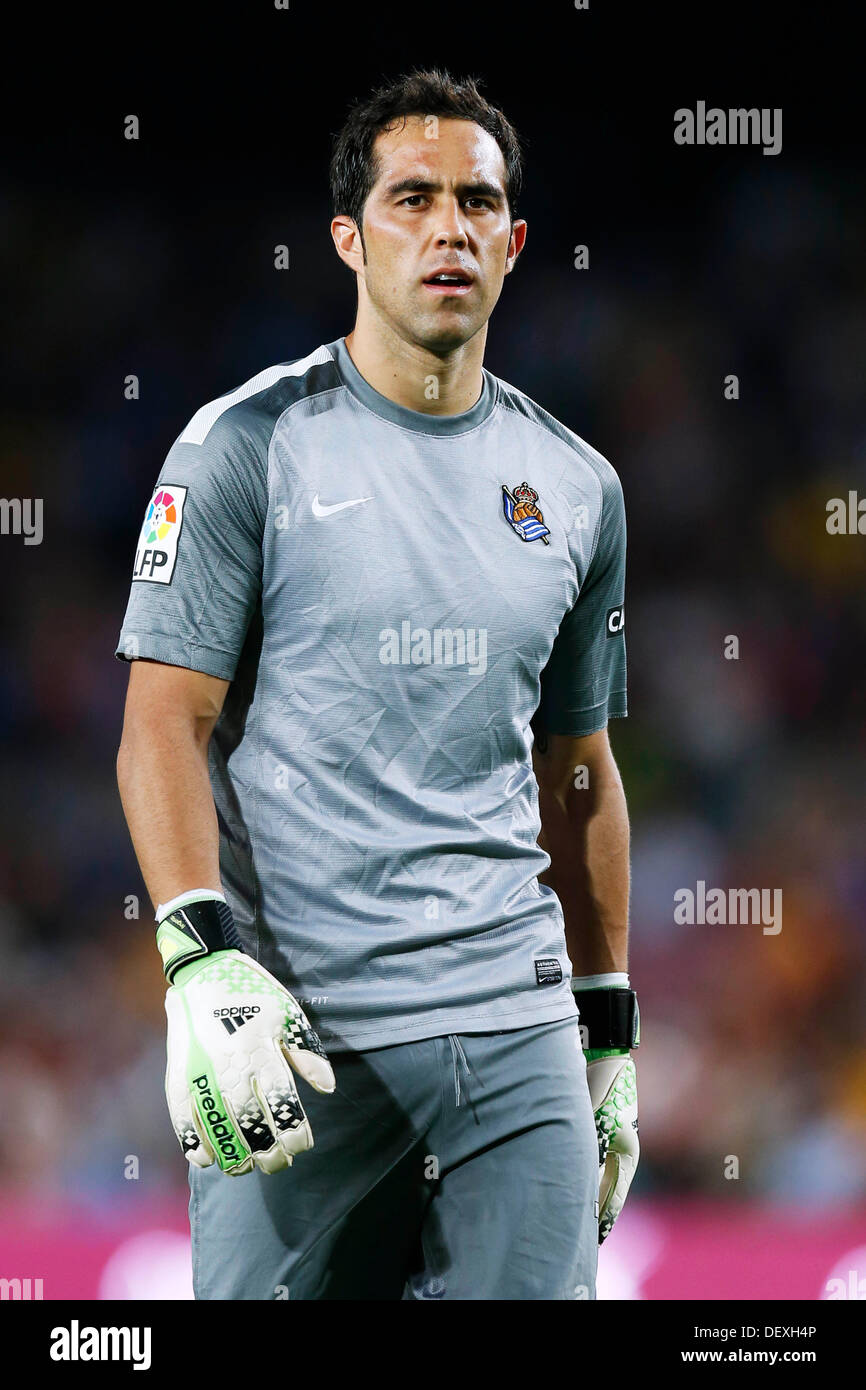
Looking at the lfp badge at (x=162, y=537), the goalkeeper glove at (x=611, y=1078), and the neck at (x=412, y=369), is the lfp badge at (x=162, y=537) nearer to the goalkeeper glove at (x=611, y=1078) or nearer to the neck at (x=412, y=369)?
the neck at (x=412, y=369)

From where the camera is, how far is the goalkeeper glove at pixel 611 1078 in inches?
93.8

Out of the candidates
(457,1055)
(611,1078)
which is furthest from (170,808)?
(611,1078)

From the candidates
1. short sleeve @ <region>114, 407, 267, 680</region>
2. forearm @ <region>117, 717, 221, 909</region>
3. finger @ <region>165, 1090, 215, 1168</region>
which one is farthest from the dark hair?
finger @ <region>165, 1090, 215, 1168</region>

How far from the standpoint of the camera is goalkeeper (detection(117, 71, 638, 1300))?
6.30ft

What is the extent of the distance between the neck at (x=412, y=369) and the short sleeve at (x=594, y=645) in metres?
0.30

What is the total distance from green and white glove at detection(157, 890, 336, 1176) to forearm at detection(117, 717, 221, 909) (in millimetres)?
104

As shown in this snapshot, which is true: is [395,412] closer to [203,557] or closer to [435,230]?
[435,230]

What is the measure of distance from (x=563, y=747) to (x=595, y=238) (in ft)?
9.02

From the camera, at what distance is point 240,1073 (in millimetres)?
1735

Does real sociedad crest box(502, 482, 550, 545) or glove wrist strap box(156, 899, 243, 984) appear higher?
real sociedad crest box(502, 482, 550, 545)

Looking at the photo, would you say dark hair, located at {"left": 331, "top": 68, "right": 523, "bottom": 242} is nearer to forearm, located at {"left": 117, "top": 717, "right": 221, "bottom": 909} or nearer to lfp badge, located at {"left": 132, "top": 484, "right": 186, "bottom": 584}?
lfp badge, located at {"left": 132, "top": 484, "right": 186, "bottom": 584}

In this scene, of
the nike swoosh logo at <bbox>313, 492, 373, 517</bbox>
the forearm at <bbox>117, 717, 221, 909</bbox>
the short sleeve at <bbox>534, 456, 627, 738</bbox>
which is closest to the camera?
the forearm at <bbox>117, 717, 221, 909</bbox>

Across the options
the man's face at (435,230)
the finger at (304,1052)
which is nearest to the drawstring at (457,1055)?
the finger at (304,1052)

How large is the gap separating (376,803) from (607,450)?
2.95m
